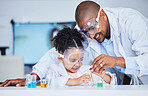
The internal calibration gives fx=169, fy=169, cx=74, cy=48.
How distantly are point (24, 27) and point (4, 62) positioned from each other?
2.13m

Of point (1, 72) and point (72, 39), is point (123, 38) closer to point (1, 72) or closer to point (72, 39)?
point (72, 39)

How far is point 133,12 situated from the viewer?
1.57 metres

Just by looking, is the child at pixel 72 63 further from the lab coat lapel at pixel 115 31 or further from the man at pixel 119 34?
the lab coat lapel at pixel 115 31

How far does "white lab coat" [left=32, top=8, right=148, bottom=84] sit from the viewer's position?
4.44 feet

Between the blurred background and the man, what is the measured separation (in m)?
2.78

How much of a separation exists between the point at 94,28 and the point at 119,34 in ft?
0.98

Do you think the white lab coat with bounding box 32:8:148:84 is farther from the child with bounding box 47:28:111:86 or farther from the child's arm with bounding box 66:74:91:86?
the child's arm with bounding box 66:74:91:86

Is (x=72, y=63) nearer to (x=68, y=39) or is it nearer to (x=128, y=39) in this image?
(x=68, y=39)

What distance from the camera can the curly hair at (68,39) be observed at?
1469mm

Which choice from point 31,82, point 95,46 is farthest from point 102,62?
point 95,46

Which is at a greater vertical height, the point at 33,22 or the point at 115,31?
the point at 33,22

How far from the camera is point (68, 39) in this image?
154 cm

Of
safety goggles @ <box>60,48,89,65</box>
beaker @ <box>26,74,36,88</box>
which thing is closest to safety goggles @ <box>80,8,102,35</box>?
safety goggles @ <box>60,48,89,65</box>

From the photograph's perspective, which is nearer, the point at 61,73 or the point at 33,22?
the point at 61,73
